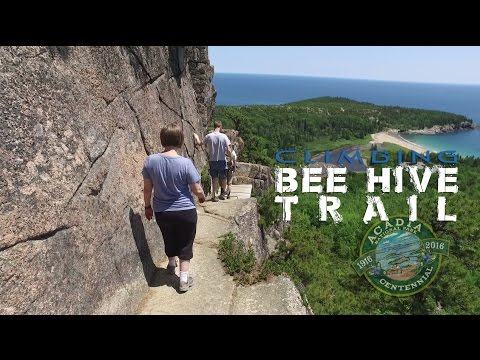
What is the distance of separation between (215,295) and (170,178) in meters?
1.85

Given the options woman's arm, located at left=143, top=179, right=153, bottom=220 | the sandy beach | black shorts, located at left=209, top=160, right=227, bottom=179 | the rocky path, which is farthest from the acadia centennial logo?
the sandy beach

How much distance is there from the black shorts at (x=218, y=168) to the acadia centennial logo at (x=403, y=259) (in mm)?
11750

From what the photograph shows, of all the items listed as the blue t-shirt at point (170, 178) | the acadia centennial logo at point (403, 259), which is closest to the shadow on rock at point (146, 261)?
the blue t-shirt at point (170, 178)

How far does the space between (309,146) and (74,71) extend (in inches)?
4090

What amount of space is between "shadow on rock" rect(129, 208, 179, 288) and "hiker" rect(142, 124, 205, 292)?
1.85ft

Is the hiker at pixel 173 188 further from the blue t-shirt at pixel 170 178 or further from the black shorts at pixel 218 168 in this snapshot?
the black shorts at pixel 218 168

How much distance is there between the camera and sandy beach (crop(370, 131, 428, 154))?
371ft

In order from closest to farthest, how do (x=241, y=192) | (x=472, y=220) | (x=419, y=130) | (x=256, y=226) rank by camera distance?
1. (x=256, y=226)
2. (x=241, y=192)
3. (x=472, y=220)
4. (x=419, y=130)

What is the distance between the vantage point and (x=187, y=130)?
11.9m

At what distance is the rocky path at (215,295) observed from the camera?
5.36 metres

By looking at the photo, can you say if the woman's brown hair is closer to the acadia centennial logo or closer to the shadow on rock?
the shadow on rock

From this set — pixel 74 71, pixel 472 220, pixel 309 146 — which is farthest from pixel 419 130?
pixel 74 71
